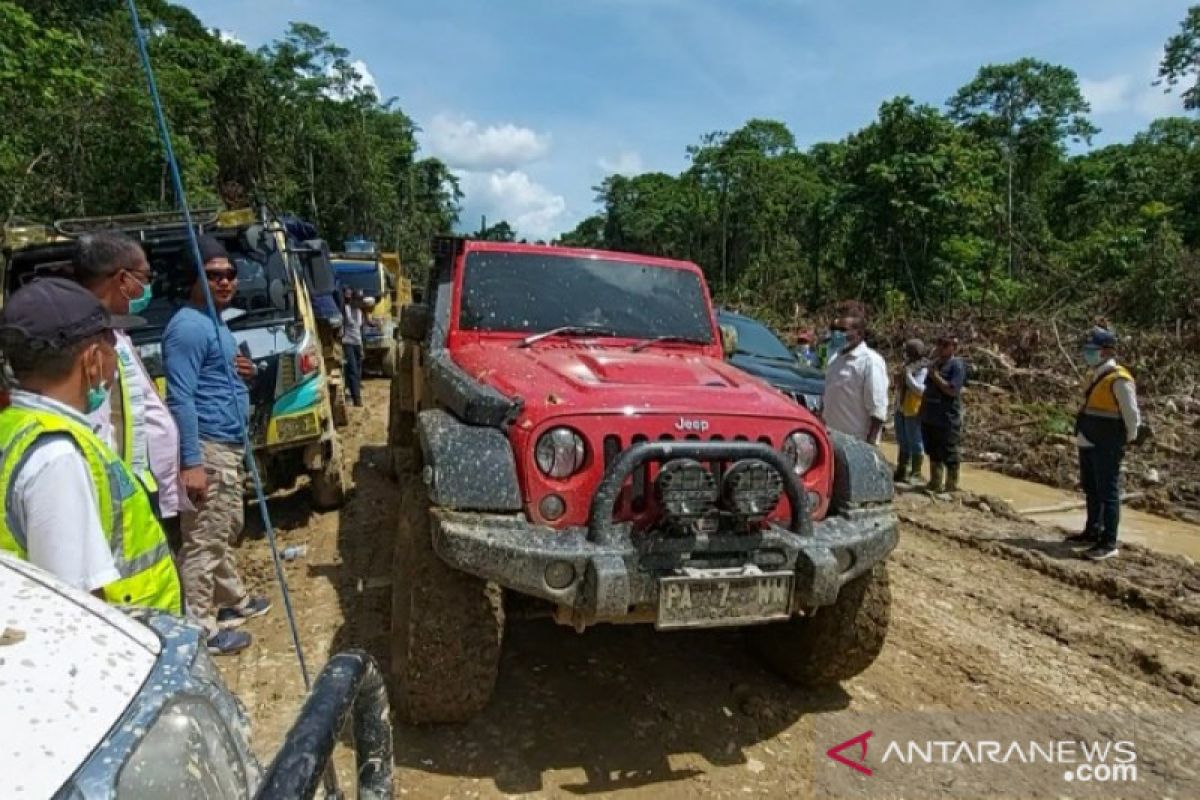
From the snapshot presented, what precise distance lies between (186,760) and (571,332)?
3160 millimetres

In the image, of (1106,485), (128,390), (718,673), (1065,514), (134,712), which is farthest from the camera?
(1065,514)

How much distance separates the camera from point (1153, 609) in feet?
15.5

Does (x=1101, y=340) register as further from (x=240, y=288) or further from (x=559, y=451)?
(x=240, y=288)

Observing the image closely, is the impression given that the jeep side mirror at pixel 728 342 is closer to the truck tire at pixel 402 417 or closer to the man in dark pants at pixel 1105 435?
the truck tire at pixel 402 417

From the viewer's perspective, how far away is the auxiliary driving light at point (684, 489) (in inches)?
112

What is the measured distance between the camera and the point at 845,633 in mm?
3314

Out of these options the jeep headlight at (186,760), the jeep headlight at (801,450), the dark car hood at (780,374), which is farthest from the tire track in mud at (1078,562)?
the jeep headlight at (186,760)

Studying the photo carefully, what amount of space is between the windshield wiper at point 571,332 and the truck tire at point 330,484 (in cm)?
251

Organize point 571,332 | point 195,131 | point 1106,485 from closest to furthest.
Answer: point 571,332 < point 1106,485 < point 195,131

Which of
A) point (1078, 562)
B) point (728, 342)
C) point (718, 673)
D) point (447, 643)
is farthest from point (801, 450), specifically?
point (1078, 562)

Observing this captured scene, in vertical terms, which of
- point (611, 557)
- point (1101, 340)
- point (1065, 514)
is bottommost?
point (1065, 514)

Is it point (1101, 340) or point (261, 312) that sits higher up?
point (261, 312)

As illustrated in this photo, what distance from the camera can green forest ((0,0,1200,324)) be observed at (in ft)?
39.8

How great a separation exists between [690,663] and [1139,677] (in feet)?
7.19
